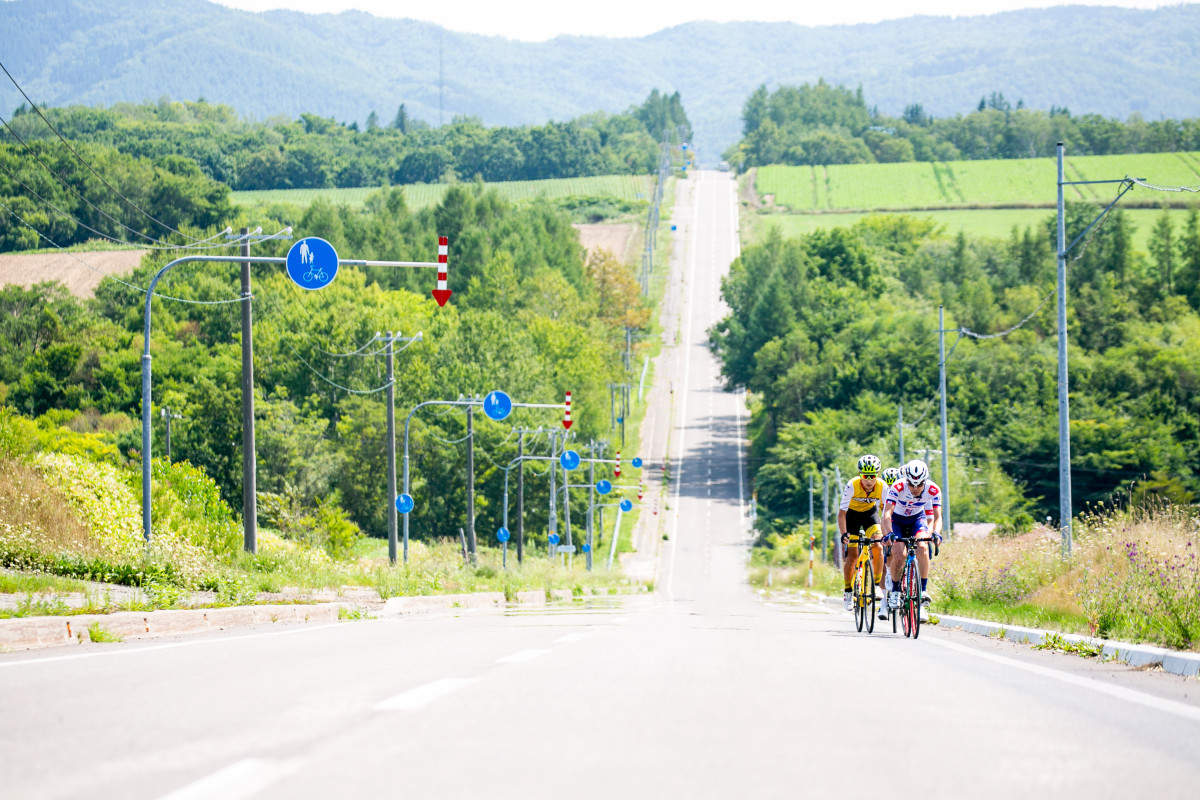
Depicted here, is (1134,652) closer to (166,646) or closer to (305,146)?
(166,646)

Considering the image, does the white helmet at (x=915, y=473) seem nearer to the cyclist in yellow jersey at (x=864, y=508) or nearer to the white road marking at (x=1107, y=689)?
the cyclist in yellow jersey at (x=864, y=508)

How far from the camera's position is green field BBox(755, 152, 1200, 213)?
542 feet

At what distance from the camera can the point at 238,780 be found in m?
5.17

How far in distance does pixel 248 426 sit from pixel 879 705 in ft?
77.3

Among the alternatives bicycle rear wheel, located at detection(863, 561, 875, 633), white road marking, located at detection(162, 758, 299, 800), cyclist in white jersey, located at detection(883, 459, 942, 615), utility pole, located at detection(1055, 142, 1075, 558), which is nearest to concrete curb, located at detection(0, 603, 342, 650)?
white road marking, located at detection(162, 758, 299, 800)

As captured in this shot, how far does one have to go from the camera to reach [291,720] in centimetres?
685

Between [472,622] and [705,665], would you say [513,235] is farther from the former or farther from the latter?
[705,665]

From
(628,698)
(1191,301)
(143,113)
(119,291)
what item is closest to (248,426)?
(628,698)

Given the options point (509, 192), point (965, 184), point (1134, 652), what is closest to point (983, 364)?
point (1134, 652)

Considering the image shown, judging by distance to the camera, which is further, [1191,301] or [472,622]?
[1191,301]

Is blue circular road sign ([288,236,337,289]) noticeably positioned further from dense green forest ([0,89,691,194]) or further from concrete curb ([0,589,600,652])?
dense green forest ([0,89,691,194])

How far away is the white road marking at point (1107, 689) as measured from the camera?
26.0ft

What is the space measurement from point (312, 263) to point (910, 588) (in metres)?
11.0

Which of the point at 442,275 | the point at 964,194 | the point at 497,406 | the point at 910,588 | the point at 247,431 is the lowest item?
the point at 910,588
